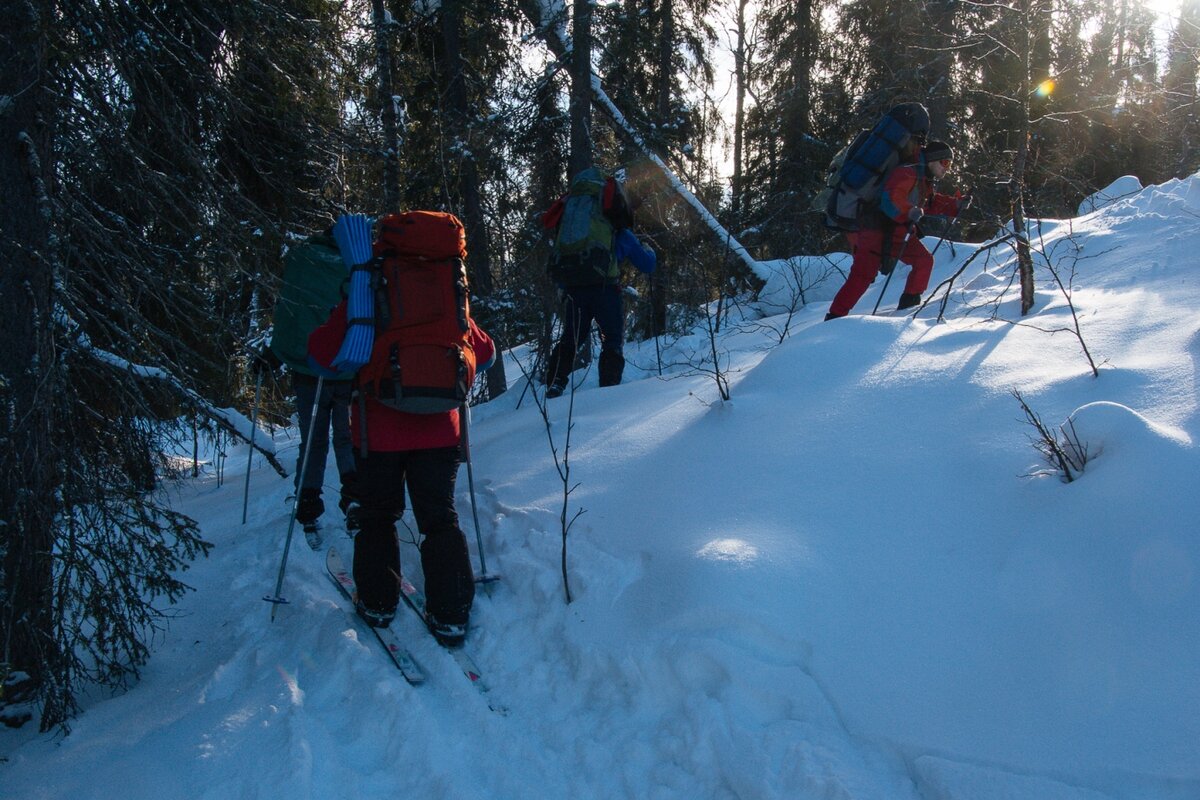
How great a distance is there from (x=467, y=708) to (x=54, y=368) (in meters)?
2.21

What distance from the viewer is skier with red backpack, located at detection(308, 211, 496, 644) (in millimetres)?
3422

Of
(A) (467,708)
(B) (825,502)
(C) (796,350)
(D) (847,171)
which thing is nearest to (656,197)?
(D) (847,171)

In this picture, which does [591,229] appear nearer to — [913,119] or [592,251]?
[592,251]

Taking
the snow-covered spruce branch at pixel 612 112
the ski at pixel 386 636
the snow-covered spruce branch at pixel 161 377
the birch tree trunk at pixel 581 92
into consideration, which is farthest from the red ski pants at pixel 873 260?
the snow-covered spruce branch at pixel 161 377

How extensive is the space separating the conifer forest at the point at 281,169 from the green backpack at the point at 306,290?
0.27 metres

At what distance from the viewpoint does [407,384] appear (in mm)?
3369

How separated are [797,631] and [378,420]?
208cm

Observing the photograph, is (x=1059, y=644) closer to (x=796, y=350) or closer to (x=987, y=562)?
(x=987, y=562)

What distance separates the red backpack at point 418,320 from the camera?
3.40m

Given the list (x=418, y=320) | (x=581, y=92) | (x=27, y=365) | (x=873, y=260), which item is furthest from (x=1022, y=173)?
(x=27, y=365)

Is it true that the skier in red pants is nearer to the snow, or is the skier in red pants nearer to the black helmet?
the black helmet

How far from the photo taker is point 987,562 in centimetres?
284

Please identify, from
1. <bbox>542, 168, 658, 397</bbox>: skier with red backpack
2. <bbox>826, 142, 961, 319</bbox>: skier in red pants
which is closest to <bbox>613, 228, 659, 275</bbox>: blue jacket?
<bbox>542, 168, 658, 397</bbox>: skier with red backpack

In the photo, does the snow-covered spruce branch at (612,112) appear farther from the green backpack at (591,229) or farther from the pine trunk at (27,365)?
the pine trunk at (27,365)
